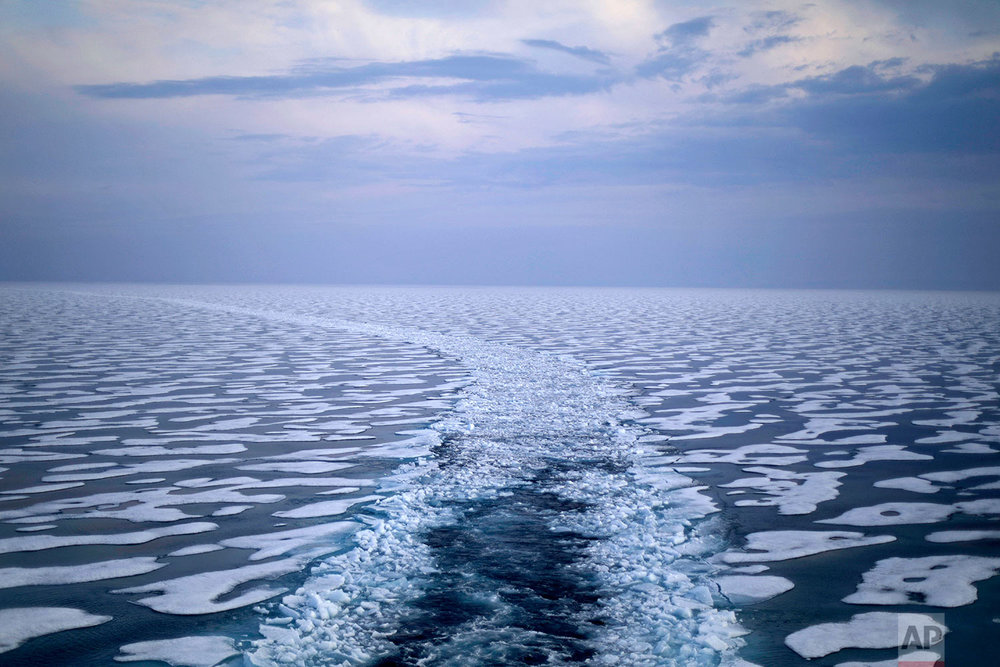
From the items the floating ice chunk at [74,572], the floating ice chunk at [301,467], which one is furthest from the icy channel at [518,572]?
the floating ice chunk at [74,572]

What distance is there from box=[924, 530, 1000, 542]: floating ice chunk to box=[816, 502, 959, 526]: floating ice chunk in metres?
0.29

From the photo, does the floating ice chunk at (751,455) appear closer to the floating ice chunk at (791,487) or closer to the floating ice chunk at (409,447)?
the floating ice chunk at (791,487)

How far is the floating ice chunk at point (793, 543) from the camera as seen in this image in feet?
16.3

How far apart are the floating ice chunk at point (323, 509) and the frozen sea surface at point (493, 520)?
0.04 m

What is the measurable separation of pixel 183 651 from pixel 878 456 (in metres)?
6.81

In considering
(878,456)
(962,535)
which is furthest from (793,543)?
(878,456)

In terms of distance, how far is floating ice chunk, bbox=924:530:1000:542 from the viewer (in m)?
5.28

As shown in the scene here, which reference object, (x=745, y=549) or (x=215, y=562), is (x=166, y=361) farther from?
(x=745, y=549)

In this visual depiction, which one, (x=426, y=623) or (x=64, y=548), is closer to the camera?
(x=426, y=623)

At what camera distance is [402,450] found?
25.7 ft

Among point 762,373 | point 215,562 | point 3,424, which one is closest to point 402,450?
point 215,562

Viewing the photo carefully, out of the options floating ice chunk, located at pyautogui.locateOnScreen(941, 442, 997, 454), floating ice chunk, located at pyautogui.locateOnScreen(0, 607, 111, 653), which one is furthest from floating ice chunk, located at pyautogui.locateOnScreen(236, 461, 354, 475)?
floating ice chunk, located at pyautogui.locateOnScreen(941, 442, 997, 454)

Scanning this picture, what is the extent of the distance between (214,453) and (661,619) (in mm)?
5317

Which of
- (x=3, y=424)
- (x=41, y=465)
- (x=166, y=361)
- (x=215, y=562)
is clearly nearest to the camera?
(x=215, y=562)
